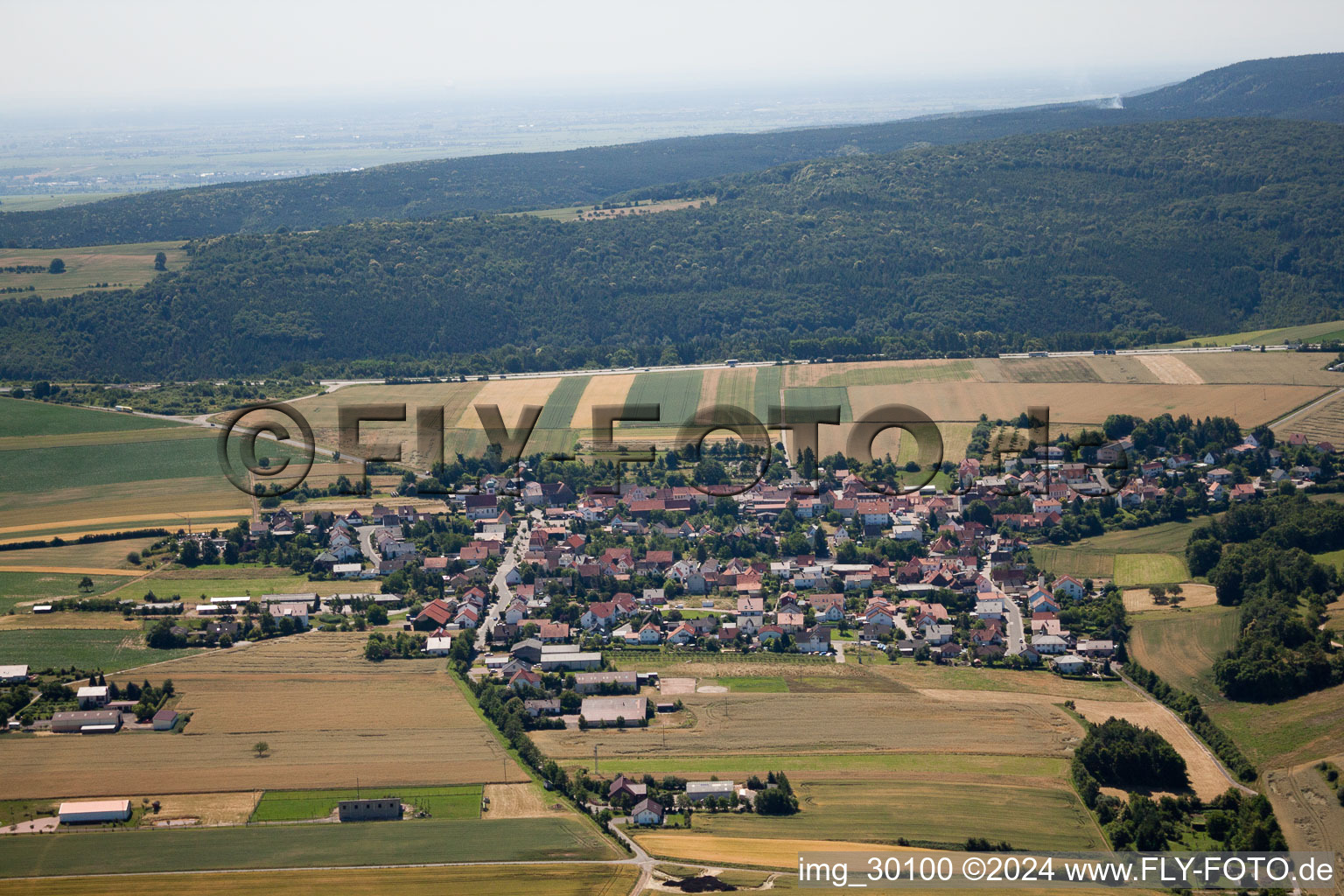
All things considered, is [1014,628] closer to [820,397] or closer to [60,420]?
[820,397]

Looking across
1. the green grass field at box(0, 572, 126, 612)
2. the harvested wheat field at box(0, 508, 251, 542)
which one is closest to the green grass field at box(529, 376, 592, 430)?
the harvested wheat field at box(0, 508, 251, 542)

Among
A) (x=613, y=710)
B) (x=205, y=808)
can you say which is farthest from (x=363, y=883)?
(x=613, y=710)

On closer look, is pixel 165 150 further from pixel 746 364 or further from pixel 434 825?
pixel 434 825

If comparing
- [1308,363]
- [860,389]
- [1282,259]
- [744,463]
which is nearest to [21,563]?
[744,463]

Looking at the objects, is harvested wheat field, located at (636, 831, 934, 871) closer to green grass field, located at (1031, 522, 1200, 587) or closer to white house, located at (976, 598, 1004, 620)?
white house, located at (976, 598, 1004, 620)

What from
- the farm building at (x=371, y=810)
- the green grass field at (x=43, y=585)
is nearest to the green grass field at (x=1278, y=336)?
the green grass field at (x=43, y=585)

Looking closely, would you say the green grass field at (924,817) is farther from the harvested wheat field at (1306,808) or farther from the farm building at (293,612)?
the farm building at (293,612)
